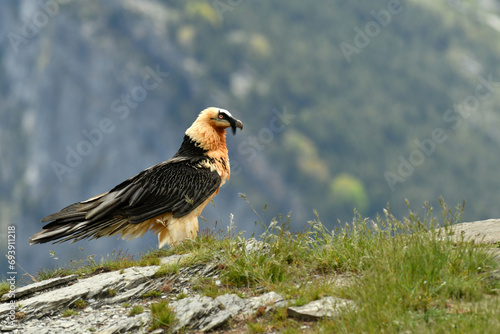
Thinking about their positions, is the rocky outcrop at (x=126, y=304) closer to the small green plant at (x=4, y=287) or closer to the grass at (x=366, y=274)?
the grass at (x=366, y=274)

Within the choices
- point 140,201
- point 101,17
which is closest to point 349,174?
point 101,17

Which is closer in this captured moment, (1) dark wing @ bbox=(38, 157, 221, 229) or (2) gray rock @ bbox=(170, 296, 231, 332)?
(2) gray rock @ bbox=(170, 296, 231, 332)

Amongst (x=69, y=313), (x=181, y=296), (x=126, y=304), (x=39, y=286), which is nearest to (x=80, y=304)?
(x=69, y=313)

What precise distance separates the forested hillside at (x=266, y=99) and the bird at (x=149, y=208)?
393 feet

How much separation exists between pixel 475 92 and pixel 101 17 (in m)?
117

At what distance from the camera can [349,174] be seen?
506ft

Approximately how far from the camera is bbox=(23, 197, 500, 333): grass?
17.4 ft

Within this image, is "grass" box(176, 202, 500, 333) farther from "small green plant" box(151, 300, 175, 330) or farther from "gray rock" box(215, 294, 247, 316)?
"small green plant" box(151, 300, 175, 330)

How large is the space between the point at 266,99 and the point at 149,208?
161m

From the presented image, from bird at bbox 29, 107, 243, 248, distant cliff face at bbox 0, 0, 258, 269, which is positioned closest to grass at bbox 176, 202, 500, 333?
bird at bbox 29, 107, 243, 248

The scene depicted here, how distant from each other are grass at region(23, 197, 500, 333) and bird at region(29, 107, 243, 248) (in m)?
1.10

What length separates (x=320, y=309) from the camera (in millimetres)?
5836

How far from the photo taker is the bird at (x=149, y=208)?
30.5ft

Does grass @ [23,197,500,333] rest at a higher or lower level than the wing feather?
lower
